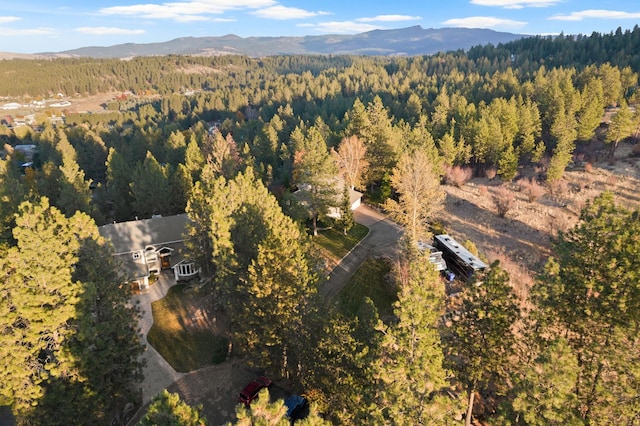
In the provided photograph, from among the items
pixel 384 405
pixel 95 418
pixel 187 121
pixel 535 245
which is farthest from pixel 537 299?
pixel 187 121

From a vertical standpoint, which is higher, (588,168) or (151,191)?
(151,191)

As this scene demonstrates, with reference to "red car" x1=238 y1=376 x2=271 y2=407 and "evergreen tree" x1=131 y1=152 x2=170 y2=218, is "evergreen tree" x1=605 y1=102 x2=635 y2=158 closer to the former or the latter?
"red car" x1=238 y1=376 x2=271 y2=407

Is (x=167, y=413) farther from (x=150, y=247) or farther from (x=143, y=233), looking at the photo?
(x=143, y=233)

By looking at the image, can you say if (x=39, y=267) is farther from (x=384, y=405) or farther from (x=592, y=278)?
(x=592, y=278)

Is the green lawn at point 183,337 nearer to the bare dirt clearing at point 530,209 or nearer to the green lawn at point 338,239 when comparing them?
the green lawn at point 338,239

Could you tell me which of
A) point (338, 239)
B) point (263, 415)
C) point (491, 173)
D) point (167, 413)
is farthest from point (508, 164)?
point (167, 413)

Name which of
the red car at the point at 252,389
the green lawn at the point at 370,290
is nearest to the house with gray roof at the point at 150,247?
the red car at the point at 252,389
